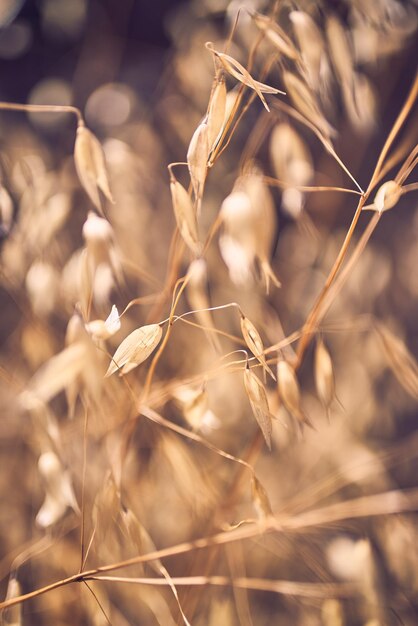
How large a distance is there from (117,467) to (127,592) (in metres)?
0.25

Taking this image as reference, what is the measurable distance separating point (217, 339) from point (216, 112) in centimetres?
26

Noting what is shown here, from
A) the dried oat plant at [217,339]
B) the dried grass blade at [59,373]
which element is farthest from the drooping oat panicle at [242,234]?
the dried grass blade at [59,373]

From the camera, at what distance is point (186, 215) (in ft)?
1.07

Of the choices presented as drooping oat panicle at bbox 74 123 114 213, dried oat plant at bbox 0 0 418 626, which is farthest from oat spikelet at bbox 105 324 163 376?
drooping oat panicle at bbox 74 123 114 213

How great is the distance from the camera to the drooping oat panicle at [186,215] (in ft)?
1.06

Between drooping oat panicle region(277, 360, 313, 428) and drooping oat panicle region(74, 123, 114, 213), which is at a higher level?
drooping oat panicle region(74, 123, 114, 213)

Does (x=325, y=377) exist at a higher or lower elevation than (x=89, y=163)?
lower

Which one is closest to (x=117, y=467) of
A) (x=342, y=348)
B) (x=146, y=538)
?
(x=146, y=538)

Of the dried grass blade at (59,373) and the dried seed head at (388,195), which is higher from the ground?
the dried seed head at (388,195)

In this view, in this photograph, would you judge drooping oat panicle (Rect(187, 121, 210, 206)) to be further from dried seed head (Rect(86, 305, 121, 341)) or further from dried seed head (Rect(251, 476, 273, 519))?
dried seed head (Rect(251, 476, 273, 519))

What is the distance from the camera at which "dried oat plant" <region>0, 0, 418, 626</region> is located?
37 centimetres

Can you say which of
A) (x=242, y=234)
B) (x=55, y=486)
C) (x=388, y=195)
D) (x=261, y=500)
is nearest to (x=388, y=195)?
(x=388, y=195)

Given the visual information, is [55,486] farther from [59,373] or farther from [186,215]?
[186,215]

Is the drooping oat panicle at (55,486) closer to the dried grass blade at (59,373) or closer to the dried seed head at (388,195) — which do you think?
the dried grass blade at (59,373)
